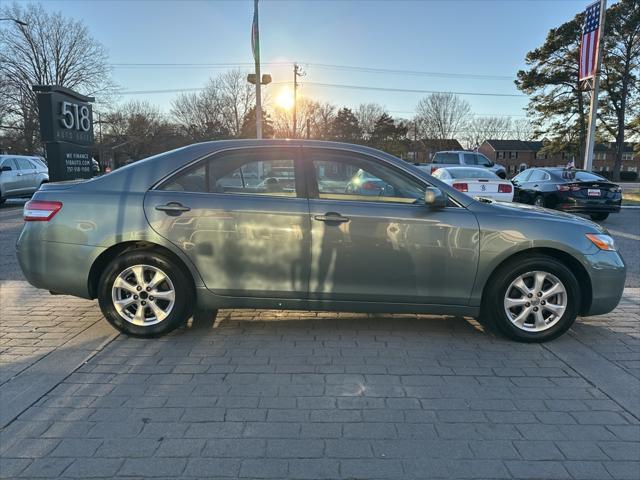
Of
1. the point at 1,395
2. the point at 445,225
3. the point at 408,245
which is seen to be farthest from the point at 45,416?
the point at 445,225

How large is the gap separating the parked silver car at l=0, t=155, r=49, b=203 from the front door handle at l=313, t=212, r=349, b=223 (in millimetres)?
13707

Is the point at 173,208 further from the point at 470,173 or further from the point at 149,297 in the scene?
the point at 470,173

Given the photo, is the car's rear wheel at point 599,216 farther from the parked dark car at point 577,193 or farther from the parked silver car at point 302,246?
the parked silver car at point 302,246

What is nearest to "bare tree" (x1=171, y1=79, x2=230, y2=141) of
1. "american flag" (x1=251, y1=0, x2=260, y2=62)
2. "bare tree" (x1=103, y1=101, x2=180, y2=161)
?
"bare tree" (x1=103, y1=101, x2=180, y2=161)

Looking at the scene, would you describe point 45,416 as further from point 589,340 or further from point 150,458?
point 589,340

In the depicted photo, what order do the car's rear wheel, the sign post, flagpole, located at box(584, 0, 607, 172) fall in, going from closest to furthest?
the sign post < the car's rear wheel < flagpole, located at box(584, 0, 607, 172)

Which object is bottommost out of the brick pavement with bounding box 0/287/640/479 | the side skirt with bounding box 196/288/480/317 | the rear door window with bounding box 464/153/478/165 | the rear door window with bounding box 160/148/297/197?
the brick pavement with bounding box 0/287/640/479

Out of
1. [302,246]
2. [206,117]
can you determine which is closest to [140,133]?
[206,117]

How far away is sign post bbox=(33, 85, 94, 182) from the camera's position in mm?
7559

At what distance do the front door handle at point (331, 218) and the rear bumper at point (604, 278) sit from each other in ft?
7.08

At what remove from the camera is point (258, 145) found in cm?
399

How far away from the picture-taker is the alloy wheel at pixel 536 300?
151 inches

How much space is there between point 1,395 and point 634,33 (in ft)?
163

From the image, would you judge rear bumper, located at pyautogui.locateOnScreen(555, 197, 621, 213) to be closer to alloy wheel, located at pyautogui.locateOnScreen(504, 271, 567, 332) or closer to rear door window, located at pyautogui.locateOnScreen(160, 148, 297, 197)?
alloy wheel, located at pyautogui.locateOnScreen(504, 271, 567, 332)
